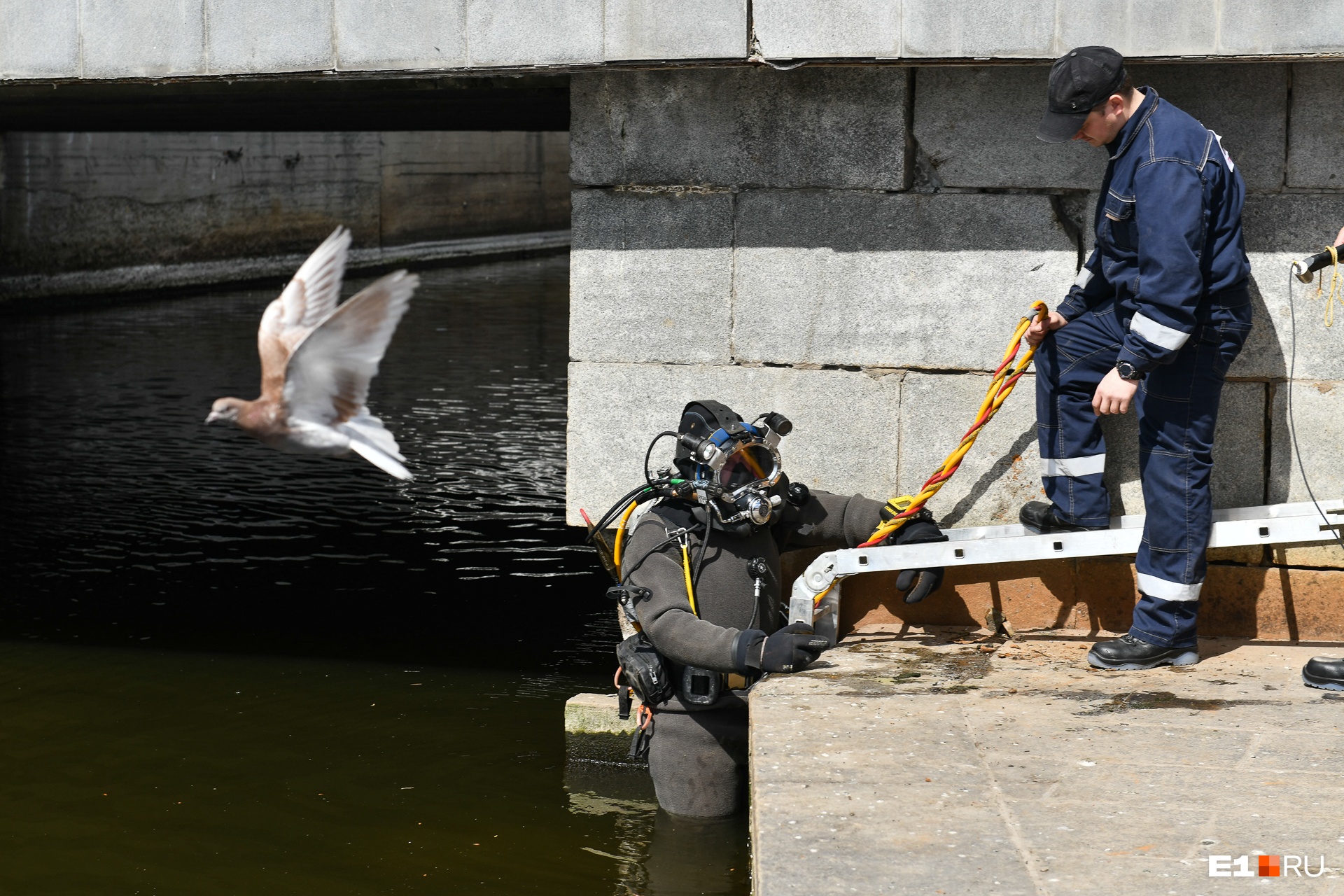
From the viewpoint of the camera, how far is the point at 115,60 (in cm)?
484

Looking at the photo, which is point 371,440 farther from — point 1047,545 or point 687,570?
point 1047,545

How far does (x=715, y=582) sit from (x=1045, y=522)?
3.64 ft

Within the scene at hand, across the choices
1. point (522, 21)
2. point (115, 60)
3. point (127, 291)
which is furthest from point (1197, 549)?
point (127, 291)

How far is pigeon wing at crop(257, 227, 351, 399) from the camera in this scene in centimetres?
240

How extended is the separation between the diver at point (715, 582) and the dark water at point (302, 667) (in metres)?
0.32

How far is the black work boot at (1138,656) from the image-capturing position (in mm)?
4426

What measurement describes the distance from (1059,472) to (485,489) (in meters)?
5.61

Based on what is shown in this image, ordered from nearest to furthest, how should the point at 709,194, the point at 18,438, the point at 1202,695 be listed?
the point at 1202,695 → the point at 709,194 → the point at 18,438

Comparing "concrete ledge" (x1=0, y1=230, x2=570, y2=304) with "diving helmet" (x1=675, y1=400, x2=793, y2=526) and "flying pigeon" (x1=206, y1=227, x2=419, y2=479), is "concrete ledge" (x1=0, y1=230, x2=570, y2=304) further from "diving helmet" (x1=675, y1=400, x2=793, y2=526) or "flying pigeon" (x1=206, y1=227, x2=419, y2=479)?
"flying pigeon" (x1=206, y1=227, x2=419, y2=479)

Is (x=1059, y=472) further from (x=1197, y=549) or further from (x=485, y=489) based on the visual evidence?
(x=485, y=489)

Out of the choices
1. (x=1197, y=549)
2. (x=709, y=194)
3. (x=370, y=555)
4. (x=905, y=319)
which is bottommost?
(x=370, y=555)

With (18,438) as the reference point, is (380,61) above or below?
above

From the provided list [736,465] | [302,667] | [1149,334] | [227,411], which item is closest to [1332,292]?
[1149,334]

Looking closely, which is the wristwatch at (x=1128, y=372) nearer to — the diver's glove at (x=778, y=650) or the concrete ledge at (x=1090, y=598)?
the concrete ledge at (x=1090, y=598)
